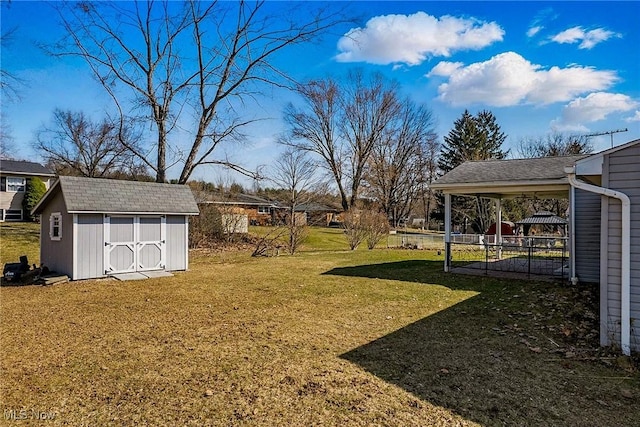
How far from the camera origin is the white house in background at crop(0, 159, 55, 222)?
25406 mm

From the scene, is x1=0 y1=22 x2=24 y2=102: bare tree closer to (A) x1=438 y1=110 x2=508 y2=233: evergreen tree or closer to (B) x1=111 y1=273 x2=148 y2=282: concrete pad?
(B) x1=111 y1=273 x2=148 y2=282: concrete pad

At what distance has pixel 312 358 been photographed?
455 cm

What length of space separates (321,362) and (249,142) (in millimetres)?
15103

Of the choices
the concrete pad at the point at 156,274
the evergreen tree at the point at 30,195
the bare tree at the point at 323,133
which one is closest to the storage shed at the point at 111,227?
the concrete pad at the point at 156,274

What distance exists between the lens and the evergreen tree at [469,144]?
3472cm

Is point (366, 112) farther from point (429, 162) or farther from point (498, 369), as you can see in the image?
point (498, 369)

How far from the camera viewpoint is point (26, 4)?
11.0 metres

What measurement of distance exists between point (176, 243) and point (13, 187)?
22797 mm

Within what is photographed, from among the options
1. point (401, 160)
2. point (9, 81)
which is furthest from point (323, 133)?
point (9, 81)

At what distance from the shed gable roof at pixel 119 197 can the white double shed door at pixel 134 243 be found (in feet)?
0.99

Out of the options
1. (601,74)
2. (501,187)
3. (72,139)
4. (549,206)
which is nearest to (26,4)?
(501,187)

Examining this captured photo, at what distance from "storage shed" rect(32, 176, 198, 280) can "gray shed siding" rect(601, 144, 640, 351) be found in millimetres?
10327

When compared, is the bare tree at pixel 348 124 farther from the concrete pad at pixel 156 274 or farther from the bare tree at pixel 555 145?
the concrete pad at pixel 156 274

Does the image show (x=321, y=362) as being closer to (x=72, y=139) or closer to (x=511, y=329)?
(x=511, y=329)
